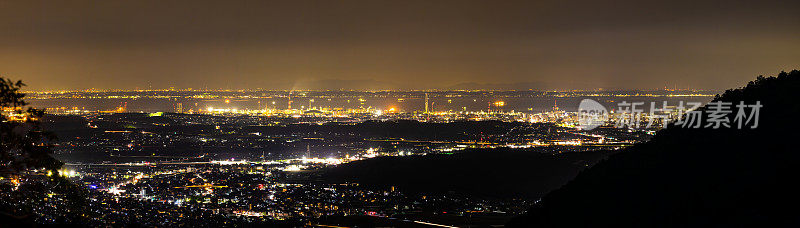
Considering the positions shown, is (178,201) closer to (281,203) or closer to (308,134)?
(281,203)

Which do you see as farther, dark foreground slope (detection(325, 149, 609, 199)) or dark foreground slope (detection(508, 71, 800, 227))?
dark foreground slope (detection(325, 149, 609, 199))

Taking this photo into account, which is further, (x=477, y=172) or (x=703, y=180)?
(x=477, y=172)

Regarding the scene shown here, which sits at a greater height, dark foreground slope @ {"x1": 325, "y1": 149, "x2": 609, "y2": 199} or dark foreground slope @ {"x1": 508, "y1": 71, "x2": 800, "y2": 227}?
dark foreground slope @ {"x1": 508, "y1": 71, "x2": 800, "y2": 227}

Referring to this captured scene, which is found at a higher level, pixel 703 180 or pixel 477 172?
pixel 703 180
